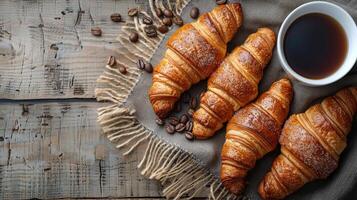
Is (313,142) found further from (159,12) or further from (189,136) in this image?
(159,12)

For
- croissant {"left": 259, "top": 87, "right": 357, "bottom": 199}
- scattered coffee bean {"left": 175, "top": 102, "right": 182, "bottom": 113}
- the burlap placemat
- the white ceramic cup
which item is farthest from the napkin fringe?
the white ceramic cup

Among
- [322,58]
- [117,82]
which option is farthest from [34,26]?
[322,58]

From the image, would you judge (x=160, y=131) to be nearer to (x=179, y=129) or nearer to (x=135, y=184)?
(x=179, y=129)

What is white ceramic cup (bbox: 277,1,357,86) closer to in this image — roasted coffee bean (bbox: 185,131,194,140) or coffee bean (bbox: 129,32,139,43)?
roasted coffee bean (bbox: 185,131,194,140)

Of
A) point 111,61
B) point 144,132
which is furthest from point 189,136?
point 111,61

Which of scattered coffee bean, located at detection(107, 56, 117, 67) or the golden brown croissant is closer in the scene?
the golden brown croissant

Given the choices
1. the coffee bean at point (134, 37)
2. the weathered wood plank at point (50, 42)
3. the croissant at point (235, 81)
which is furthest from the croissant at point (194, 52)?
the weathered wood plank at point (50, 42)
